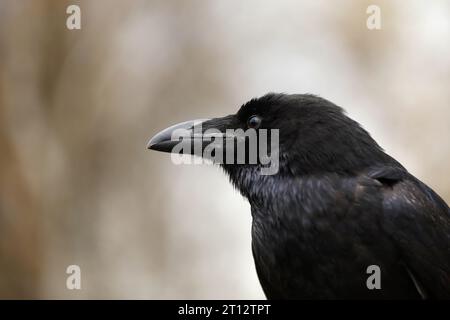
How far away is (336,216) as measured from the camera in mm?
4449

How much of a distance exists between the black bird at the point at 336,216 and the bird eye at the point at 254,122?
13 mm

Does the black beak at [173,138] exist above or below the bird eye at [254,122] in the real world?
below

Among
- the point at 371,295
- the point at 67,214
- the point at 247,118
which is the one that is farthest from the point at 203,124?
the point at 67,214

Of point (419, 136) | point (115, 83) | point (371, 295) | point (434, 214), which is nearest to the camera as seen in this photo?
point (371, 295)

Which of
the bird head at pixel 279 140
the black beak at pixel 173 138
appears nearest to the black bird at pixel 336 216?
the bird head at pixel 279 140

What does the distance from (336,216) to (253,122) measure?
33.4 inches

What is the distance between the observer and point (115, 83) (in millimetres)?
9789

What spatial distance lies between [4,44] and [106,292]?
2768 mm

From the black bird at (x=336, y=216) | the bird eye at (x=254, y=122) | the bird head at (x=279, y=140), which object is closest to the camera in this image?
the black bird at (x=336, y=216)

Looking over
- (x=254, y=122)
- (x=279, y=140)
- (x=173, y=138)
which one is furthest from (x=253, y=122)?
(x=173, y=138)

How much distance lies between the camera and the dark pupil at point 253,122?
16.4ft

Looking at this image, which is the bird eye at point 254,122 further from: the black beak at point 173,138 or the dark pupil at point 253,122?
the black beak at point 173,138

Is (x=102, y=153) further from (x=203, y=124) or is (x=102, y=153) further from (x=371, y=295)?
(x=371, y=295)

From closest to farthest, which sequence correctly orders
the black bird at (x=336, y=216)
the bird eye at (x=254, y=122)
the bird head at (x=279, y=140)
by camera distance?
the black bird at (x=336, y=216)
the bird head at (x=279, y=140)
the bird eye at (x=254, y=122)
